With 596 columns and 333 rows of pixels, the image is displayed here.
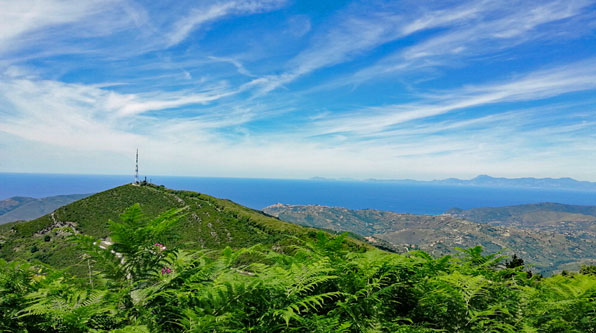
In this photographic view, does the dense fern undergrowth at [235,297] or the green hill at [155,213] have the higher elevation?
the dense fern undergrowth at [235,297]

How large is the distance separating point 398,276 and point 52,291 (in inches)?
131

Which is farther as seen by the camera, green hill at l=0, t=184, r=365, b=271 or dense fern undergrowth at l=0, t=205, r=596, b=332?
green hill at l=0, t=184, r=365, b=271

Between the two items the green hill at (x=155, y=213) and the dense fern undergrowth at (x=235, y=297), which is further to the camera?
the green hill at (x=155, y=213)

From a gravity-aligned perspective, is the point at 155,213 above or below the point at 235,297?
below

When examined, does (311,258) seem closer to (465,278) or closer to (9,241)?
(465,278)

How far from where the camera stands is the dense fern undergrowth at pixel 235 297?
2.08 metres

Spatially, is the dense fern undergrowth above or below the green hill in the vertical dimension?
above

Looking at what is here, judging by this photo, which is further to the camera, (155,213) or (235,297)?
(155,213)

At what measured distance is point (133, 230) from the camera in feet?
7.56

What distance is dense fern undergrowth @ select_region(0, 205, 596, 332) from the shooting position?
2.08 m

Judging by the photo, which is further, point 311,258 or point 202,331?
point 311,258

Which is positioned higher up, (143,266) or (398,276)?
(143,266)

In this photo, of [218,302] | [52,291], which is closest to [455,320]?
[218,302]

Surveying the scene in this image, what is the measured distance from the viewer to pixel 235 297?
2.16 metres
